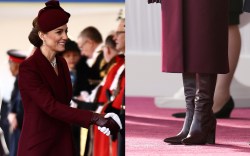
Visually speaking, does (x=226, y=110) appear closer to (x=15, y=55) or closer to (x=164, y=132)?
(x=164, y=132)

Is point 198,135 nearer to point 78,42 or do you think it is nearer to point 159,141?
point 159,141

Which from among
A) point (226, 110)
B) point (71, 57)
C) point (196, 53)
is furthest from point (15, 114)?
point (226, 110)

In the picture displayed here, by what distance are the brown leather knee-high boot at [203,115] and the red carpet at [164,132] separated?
0.13ft

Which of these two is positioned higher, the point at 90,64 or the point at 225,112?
the point at 90,64

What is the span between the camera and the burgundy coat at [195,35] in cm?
364

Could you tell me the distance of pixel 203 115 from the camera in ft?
12.2

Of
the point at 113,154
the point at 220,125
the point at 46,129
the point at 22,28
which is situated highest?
the point at 22,28

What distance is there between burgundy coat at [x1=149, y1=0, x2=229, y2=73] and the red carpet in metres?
0.31

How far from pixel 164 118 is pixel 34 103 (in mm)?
1219

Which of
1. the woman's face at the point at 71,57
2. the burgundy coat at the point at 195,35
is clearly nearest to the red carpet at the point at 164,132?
the burgundy coat at the point at 195,35

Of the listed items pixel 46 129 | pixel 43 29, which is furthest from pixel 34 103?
pixel 43 29

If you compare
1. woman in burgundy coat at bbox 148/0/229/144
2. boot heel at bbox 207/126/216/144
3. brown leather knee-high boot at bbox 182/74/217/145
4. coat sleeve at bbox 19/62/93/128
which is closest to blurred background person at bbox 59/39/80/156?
woman in burgundy coat at bbox 148/0/229/144

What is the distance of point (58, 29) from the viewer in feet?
9.55

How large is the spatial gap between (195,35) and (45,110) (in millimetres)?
1273
